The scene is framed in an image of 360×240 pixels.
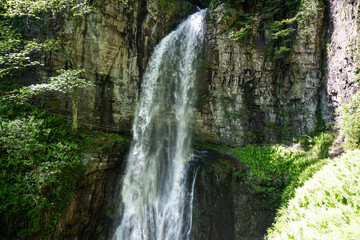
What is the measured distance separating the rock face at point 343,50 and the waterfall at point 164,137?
6442mm

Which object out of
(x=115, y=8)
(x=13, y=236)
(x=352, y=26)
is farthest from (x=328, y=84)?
(x=13, y=236)

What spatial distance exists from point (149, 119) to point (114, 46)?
476 cm

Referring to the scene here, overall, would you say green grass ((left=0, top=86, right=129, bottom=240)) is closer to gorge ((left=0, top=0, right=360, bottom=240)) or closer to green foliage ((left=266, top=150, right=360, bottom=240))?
gorge ((left=0, top=0, right=360, bottom=240))

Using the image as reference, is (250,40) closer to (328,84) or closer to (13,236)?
(328,84)

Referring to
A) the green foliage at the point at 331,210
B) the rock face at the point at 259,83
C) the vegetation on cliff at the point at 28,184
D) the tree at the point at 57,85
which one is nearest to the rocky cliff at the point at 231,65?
the rock face at the point at 259,83

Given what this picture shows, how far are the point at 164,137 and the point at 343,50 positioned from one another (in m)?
9.26

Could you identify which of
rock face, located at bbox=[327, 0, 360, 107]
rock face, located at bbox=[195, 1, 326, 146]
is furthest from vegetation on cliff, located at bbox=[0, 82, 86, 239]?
rock face, located at bbox=[327, 0, 360, 107]

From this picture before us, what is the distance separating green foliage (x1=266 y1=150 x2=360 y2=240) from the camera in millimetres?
2609

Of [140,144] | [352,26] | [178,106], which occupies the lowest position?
[140,144]

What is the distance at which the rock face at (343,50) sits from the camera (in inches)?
251

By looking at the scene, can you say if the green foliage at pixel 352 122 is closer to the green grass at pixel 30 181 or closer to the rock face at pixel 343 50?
the rock face at pixel 343 50

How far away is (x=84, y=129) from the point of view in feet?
30.3

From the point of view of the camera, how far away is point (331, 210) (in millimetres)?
3143

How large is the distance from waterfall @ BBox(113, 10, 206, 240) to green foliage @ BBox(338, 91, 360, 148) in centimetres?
621
